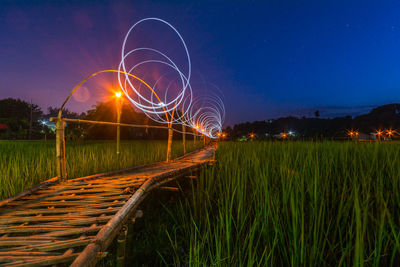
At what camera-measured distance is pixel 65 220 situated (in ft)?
7.85

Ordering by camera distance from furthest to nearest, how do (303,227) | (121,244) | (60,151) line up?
1. (60,151)
2. (121,244)
3. (303,227)

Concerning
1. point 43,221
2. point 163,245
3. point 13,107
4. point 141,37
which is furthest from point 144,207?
point 13,107

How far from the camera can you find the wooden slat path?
1.73 metres

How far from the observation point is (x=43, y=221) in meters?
2.56

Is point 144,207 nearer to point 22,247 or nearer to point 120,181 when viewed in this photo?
point 120,181

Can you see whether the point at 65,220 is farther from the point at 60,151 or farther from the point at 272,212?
the point at 272,212

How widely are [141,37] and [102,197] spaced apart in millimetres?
6362

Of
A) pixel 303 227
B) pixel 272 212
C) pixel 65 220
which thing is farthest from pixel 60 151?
pixel 303 227

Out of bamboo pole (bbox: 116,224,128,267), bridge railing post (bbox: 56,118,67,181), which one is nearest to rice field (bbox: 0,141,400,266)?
bamboo pole (bbox: 116,224,128,267)

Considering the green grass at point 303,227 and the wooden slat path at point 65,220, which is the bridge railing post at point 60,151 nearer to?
the wooden slat path at point 65,220

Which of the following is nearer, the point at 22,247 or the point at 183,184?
the point at 22,247

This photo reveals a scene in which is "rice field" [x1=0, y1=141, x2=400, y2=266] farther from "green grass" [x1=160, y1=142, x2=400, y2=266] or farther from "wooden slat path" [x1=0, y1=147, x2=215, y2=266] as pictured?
"wooden slat path" [x1=0, y1=147, x2=215, y2=266]

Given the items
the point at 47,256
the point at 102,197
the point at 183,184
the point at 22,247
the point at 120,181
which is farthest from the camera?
the point at 183,184

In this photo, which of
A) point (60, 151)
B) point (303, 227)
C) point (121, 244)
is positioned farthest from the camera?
point (60, 151)
